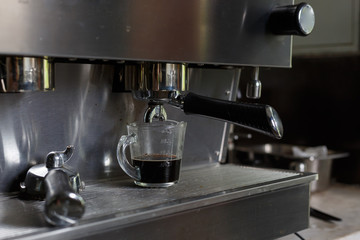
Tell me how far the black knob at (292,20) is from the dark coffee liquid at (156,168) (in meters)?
0.24

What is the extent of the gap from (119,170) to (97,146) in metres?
0.05

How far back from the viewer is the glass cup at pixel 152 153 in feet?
2.23

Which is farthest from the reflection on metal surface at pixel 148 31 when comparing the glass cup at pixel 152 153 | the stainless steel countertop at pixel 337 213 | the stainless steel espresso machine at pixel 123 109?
the stainless steel countertop at pixel 337 213

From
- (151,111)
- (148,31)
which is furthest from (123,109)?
(148,31)

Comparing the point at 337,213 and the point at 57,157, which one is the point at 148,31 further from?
the point at 337,213

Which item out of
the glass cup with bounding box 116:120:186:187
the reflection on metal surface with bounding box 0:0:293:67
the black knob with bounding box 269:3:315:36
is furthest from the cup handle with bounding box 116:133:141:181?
the black knob with bounding box 269:3:315:36

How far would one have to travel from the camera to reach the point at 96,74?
2.26 feet

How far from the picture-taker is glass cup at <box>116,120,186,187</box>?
0.68 metres

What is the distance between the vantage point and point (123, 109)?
729 mm

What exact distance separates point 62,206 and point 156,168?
0.22 m

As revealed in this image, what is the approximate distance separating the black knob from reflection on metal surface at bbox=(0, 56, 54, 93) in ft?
1.09

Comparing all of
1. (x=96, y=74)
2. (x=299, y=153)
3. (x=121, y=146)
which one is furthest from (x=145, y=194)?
(x=299, y=153)

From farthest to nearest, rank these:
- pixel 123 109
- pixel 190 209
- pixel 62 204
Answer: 1. pixel 123 109
2. pixel 190 209
3. pixel 62 204

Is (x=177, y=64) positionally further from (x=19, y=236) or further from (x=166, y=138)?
(x=19, y=236)
